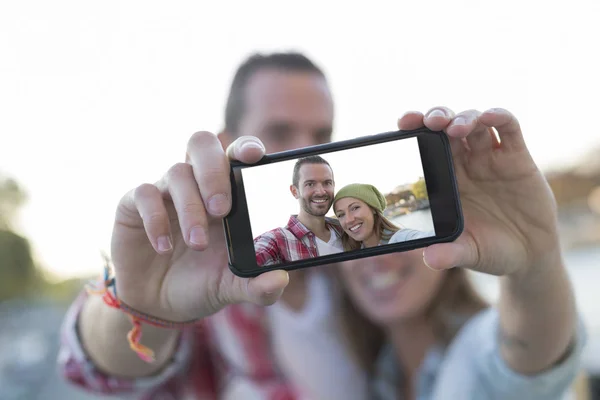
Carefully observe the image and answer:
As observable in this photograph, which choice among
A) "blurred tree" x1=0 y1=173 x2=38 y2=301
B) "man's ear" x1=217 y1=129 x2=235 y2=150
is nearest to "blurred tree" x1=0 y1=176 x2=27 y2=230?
"blurred tree" x1=0 y1=173 x2=38 y2=301

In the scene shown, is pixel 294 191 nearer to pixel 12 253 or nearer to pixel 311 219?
pixel 311 219

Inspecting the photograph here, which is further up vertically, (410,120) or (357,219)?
(410,120)

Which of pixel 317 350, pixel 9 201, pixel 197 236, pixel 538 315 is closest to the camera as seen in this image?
pixel 197 236

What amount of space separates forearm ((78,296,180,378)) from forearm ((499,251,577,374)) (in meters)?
0.90

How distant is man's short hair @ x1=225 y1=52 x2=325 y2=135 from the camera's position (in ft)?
7.02

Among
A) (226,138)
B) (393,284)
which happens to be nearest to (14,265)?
(226,138)

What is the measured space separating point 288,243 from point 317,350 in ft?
4.39

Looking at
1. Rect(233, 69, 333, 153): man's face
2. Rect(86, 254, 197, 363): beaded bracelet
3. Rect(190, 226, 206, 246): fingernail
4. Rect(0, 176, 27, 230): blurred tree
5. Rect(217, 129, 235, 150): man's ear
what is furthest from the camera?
Rect(0, 176, 27, 230): blurred tree

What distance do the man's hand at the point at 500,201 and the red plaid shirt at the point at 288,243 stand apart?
263 mm

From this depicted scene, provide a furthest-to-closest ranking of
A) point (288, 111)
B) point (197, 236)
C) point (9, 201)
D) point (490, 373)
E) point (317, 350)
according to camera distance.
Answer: point (9, 201) → point (317, 350) → point (288, 111) → point (490, 373) → point (197, 236)

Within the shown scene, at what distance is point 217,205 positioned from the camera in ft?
3.05

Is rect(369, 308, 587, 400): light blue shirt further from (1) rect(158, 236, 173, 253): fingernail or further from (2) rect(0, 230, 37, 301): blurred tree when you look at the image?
(2) rect(0, 230, 37, 301): blurred tree

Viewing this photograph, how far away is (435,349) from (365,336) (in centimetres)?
32

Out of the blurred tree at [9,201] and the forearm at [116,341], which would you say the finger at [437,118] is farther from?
the blurred tree at [9,201]
